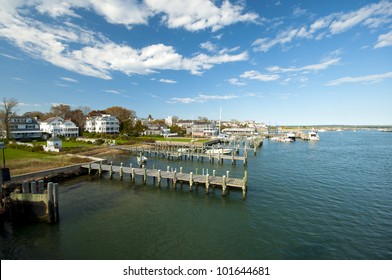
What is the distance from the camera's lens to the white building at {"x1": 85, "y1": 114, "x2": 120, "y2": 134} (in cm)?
8856

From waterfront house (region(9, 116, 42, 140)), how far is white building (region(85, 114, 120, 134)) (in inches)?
883

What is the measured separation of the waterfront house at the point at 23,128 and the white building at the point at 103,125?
73.6 ft

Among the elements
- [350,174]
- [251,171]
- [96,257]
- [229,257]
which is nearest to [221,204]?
[229,257]

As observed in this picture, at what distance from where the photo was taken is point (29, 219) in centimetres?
1811

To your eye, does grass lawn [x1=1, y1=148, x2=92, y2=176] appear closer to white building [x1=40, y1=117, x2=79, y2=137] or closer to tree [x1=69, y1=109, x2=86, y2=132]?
white building [x1=40, y1=117, x2=79, y2=137]

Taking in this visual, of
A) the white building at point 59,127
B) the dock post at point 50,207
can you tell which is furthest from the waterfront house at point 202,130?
the dock post at point 50,207

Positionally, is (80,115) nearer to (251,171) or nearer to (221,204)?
(251,171)

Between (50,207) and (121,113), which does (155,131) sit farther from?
(50,207)

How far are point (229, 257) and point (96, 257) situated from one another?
28.7ft

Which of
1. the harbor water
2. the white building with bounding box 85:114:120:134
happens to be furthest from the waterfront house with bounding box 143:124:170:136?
the harbor water

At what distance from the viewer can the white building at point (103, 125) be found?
3487 inches

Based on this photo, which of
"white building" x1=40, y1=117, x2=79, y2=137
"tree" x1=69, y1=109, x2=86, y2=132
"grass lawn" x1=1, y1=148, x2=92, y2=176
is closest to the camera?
"grass lawn" x1=1, y1=148, x2=92, y2=176

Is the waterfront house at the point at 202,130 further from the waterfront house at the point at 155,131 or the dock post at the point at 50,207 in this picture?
the dock post at the point at 50,207

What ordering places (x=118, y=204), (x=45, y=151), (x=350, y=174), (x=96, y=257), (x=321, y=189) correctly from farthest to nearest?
(x=45, y=151), (x=350, y=174), (x=321, y=189), (x=118, y=204), (x=96, y=257)
